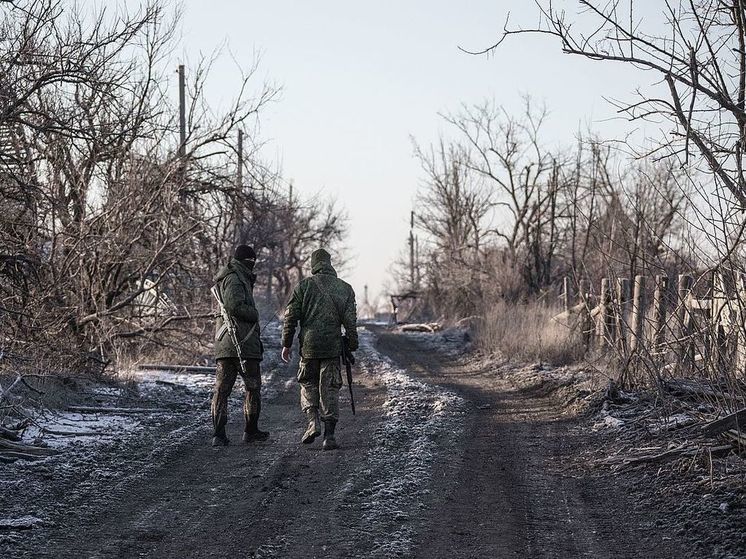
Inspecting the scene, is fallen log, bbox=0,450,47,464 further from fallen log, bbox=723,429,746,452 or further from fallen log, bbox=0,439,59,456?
fallen log, bbox=723,429,746,452

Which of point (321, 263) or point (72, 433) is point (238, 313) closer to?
point (321, 263)

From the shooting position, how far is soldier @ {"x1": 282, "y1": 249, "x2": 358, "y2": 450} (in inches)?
399

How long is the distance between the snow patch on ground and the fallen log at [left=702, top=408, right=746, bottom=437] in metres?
2.31

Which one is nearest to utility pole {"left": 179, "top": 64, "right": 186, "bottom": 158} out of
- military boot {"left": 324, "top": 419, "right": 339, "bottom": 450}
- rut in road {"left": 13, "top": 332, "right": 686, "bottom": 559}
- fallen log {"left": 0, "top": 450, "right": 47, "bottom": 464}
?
rut in road {"left": 13, "top": 332, "right": 686, "bottom": 559}

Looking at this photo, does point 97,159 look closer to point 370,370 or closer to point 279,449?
point 370,370

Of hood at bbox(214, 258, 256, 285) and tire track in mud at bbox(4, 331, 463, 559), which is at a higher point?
hood at bbox(214, 258, 256, 285)

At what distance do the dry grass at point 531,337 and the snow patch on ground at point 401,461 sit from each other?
339cm

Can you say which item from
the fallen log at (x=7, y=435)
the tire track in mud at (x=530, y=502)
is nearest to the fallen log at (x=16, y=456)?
the fallen log at (x=7, y=435)

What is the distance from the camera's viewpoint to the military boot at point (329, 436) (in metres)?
9.73

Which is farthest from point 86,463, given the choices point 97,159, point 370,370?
point 370,370

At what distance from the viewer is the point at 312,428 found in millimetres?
10039

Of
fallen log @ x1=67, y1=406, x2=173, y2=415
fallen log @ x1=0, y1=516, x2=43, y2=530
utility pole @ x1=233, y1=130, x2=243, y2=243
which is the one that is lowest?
fallen log @ x1=0, y1=516, x2=43, y2=530

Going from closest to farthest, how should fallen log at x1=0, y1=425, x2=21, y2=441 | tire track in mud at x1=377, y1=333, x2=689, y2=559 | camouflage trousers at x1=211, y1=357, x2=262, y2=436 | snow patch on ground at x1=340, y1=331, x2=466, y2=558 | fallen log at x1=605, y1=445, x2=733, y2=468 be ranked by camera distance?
tire track in mud at x1=377, y1=333, x2=689, y2=559, snow patch on ground at x1=340, y1=331, x2=466, y2=558, fallen log at x1=605, y1=445, x2=733, y2=468, fallen log at x1=0, y1=425, x2=21, y2=441, camouflage trousers at x1=211, y1=357, x2=262, y2=436

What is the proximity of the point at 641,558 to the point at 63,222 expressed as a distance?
39.7ft
